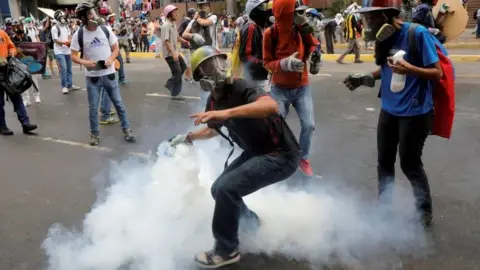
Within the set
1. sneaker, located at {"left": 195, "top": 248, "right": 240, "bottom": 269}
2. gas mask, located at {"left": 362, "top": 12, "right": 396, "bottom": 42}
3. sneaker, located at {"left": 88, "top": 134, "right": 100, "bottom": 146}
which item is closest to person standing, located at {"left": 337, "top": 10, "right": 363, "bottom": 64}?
sneaker, located at {"left": 88, "top": 134, "right": 100, "bottom": 146}

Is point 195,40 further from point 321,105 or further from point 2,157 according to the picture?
point 2,157

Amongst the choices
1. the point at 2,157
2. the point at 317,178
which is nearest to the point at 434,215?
the point at 317,178

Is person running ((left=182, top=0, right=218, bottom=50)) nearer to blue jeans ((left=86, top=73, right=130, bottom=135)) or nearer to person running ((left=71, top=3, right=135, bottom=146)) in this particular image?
person running ((left=71, top=3, right=135, bottom=146))

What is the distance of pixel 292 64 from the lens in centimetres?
381

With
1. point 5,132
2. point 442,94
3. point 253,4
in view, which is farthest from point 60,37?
point 442,94

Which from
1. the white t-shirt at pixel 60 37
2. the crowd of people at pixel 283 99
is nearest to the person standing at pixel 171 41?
the white t-shirt at pixel 60 37

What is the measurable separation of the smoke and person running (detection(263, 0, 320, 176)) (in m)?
0.92

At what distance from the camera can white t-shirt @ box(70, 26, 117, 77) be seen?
19.5 ft

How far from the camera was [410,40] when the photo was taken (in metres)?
3.04

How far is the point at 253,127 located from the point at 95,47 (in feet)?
12.8

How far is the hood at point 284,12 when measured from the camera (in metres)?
3.86

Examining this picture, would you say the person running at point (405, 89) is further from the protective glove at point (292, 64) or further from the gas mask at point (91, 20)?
the gas mask at point (91, 20)

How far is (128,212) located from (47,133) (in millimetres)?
3951

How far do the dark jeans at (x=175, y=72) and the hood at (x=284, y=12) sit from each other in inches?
179
